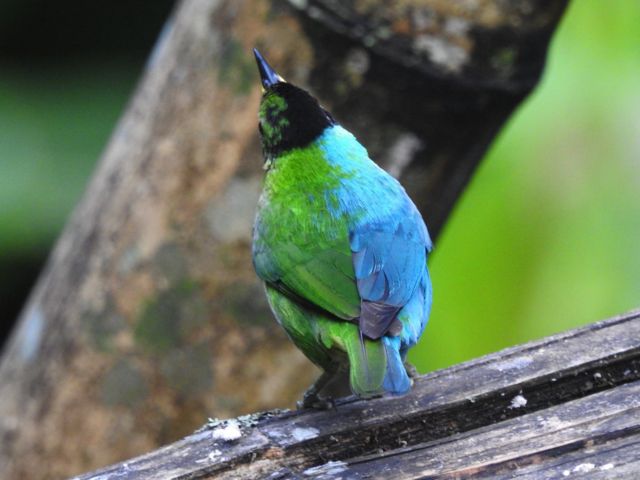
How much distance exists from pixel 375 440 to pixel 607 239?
241 cm

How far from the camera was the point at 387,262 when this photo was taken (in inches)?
111

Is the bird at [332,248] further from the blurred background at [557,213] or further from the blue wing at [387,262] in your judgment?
the blurred background at [557,213]

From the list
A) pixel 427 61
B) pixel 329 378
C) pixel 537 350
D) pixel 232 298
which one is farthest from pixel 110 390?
pixel 537 350

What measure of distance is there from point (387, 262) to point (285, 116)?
1.52ft

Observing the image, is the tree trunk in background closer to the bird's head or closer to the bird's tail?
the bird's head

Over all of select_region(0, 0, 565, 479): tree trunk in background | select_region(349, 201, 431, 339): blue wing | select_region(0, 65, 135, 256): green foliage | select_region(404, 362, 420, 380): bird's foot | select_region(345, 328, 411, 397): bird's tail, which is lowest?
select_region(404, 362, 420, 380): bird's foot

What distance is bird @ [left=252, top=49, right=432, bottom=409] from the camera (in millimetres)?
2709

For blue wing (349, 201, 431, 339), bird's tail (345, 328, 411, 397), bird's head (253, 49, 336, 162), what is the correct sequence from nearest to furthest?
bird's tail (345, 328, 411, 397)
blue wing (349, 201, 431, 339)
bird's head (253, 49, 336, 162)

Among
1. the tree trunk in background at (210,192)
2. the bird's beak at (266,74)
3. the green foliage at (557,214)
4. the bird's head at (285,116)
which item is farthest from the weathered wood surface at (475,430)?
the green foliage at (557,214)

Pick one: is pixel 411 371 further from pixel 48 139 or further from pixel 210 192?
pixel 48 139

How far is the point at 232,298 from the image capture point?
3.73 m

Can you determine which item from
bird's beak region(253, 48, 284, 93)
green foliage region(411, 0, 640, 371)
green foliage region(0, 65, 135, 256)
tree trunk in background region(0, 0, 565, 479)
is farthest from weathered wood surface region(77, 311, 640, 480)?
green foliage region(0, 65, 135, 256)

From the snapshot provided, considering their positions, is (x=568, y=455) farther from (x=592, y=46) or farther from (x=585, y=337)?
(x=592, y=46)

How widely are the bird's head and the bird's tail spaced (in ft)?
1.93
